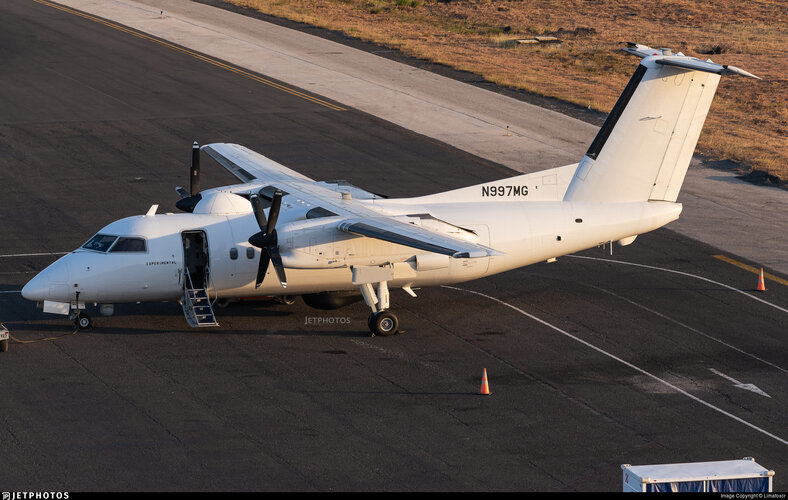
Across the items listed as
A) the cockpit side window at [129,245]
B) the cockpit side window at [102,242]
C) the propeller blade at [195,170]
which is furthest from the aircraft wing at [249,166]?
the cockpit side window at [102,242]

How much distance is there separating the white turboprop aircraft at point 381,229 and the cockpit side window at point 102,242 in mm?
39

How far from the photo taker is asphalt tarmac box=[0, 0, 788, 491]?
837 inches

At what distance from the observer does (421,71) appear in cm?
6419

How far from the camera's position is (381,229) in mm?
26688

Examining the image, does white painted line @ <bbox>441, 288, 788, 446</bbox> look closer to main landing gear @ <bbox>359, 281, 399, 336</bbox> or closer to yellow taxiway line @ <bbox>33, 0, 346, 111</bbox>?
main landing gear @ <bbox>359, 281, 399, 336</bbox>

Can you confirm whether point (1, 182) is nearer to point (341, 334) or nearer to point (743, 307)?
point (341, 334)

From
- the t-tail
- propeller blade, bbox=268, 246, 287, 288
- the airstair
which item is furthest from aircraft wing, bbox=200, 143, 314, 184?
the t-tail

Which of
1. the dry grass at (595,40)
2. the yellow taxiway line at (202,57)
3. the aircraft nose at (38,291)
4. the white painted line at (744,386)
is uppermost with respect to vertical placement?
the dry grass at (595,40)

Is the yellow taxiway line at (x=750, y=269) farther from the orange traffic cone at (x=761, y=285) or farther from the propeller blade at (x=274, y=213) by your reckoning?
the propeller blade at (x=274, y=213)

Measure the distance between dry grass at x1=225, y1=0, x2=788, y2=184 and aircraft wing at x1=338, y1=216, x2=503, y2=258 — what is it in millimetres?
26779

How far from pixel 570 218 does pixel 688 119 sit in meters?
4.60

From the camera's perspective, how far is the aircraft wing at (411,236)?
25.3 meters

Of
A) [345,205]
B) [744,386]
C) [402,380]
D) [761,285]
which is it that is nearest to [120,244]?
[345,205]

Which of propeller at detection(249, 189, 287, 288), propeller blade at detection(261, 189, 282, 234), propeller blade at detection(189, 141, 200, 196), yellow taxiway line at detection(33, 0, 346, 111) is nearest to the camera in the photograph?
propeller at detection(249, 189, 287, 288)
